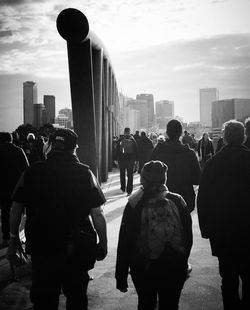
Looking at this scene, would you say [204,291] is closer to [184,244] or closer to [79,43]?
[184,244]

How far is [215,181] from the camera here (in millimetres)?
3697

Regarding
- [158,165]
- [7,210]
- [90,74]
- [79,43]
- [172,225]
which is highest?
[79,43]

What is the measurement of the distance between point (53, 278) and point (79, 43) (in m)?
5.82

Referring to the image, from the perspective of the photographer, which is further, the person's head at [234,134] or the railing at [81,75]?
the railing at [81,75]

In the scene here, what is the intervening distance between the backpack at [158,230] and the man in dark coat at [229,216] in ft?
2.76

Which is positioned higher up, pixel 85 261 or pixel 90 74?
pixel 90 74

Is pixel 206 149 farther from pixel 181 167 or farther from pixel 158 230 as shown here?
pixel 158 230

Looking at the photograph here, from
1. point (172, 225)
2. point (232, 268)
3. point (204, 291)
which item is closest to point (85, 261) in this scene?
point (172, 225)

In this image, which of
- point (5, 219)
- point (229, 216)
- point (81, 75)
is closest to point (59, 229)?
point (229, 216)

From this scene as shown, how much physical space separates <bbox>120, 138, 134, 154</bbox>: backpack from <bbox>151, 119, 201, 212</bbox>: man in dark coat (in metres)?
6.89

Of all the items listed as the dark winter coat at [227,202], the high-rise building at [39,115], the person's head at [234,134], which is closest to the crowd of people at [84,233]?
the dark winter coat at [227,202]

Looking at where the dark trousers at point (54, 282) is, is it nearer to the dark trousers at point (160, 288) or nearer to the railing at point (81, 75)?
the dark trousers at point (160, 288)

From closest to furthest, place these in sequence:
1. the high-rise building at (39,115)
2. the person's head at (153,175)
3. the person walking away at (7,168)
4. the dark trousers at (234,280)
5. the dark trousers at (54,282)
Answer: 1. the dark trousers at (54,282)
2. the person's head at (153,175)
3. the dark trousers at (234,280)
4. the person walking away at (7,168)
5. the high-rise building at (39,115)

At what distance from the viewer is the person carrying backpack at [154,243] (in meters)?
2.87
